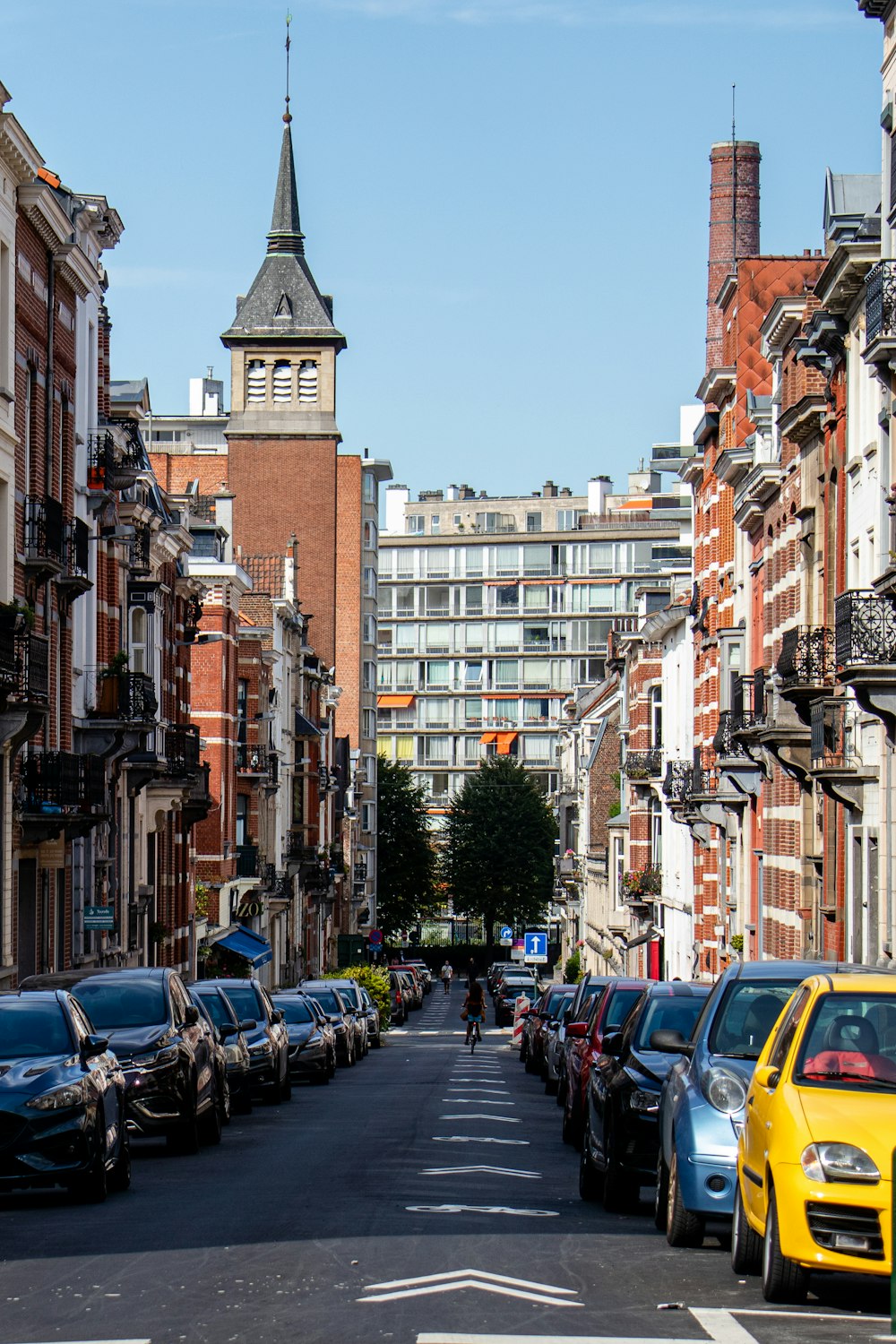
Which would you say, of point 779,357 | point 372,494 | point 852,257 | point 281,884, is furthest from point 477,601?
point 852,257

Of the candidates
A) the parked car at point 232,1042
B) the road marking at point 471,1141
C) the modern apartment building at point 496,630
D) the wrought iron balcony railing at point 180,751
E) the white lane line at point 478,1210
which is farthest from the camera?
the modern apartment building at point 496,630

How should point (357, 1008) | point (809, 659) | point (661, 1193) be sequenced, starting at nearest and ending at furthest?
1. point (661, 1193)
2. point (809, 659)
3. point (357, 1008)

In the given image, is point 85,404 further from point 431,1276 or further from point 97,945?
point 431,1276

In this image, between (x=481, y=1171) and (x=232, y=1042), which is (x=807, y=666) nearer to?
(x=232, y=1042)

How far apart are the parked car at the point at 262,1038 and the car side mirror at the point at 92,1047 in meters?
11.0

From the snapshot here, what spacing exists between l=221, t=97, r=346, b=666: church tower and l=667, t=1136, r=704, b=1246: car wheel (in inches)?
3308

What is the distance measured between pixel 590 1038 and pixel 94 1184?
17.1 feet

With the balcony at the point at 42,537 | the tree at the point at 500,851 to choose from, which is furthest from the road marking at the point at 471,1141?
the tree at the point at 500,851

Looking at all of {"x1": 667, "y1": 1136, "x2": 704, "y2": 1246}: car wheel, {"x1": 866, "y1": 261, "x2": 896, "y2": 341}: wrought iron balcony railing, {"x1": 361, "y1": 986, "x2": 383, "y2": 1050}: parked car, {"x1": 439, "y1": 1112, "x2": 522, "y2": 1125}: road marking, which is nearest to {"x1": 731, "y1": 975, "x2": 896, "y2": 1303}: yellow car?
{"x1": 667, "y1": 1136, "x2": 704, "y2": 1246}: car wheel

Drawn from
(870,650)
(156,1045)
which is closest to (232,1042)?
(156,1045)

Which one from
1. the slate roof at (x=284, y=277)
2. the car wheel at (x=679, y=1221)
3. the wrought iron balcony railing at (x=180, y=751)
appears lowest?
the car wheel at (x=679, y=1221)

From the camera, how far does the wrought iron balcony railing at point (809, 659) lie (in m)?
32.2

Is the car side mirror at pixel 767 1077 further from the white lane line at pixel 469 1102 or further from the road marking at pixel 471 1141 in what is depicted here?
the white lane line at pixel 469 1102

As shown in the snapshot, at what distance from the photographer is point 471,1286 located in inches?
Result: 420
